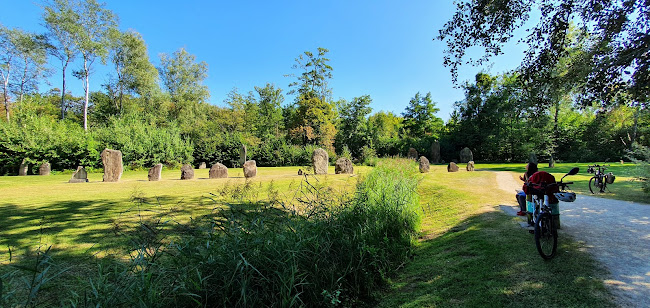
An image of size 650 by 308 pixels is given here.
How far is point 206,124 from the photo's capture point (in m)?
29.6

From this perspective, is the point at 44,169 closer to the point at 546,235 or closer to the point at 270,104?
the point at 546,235

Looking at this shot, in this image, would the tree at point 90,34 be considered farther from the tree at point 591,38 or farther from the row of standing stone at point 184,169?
the tree at point 591,38

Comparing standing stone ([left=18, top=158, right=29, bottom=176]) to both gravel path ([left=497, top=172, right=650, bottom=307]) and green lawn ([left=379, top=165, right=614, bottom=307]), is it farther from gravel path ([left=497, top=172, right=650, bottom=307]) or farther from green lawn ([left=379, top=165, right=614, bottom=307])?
gravel path ([left=497, top=172, right=650, bottom=307])

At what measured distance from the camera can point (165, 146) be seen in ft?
68.8

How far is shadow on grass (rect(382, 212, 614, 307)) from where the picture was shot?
261 centimetres

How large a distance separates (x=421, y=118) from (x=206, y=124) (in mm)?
27117

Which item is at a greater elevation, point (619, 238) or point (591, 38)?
point (591, 38)

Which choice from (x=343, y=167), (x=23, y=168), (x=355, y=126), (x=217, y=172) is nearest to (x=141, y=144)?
(x=23, y=168)

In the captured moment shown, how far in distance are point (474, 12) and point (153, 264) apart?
27.1 ft

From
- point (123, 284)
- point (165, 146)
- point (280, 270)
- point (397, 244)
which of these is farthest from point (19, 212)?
point (165, 146)

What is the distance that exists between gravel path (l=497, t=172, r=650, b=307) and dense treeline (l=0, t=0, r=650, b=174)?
10058mm

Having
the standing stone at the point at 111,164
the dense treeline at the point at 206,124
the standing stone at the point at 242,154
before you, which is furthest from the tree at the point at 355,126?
the standing stone at the point at 111,164

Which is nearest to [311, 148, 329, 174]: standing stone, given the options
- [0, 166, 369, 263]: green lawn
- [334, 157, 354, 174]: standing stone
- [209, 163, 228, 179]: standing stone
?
[334, 157, 354, 174]: standing stone

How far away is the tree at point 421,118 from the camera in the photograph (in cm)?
3581
